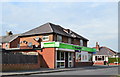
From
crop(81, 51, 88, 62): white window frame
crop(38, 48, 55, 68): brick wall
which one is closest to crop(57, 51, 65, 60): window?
crop(38, 48, 55, 68): brick wall

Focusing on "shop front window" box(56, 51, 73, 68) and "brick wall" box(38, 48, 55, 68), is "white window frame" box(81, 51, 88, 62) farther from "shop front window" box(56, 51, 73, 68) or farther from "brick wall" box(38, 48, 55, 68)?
"brick wall" box(38, 48, 55, 68)

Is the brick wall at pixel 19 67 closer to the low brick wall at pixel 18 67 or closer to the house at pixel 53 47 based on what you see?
the low brick wall at pixel 18 67

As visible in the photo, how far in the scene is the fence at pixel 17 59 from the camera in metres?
21.2

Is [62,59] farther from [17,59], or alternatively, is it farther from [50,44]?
[17,59]

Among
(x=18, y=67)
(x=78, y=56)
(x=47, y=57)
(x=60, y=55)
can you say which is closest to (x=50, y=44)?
(x=47, y=57)

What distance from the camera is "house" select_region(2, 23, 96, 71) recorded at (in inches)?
1148

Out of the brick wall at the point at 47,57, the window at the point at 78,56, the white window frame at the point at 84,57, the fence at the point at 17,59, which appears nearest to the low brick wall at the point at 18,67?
the fence at the point at 17,59

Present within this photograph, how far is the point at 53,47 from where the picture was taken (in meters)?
28.9

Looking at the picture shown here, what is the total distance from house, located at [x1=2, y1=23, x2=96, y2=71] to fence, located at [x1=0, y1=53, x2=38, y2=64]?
158 inches

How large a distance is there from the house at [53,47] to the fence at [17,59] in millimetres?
4019

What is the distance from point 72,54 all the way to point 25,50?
8503 millimetres

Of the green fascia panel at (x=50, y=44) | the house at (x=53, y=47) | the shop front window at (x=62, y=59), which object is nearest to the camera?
the green fascia panel at (x=50, y=44)

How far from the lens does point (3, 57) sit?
68.2ft

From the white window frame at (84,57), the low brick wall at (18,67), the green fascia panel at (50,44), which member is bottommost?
the low brick wall at (18,67)
